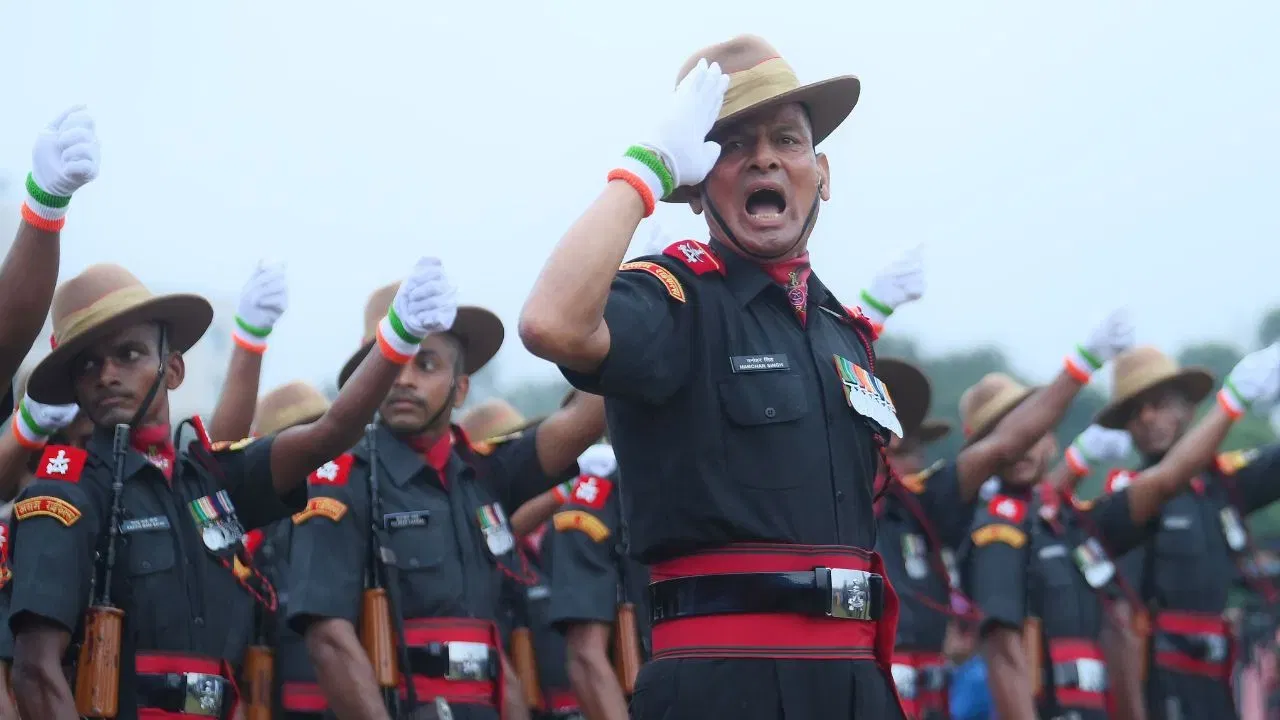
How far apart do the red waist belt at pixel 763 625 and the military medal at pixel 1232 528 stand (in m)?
8.00

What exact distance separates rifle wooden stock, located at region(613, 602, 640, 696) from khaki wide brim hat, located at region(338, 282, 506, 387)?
4.95 ft

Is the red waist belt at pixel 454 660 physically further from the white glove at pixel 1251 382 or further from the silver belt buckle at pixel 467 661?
the white glove at pixel 1251 382

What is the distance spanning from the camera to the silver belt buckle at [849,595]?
4.52m

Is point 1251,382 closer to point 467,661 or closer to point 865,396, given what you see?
point 467,661

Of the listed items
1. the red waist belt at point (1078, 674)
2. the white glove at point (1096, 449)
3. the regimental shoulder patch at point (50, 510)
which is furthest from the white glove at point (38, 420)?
the white glove at point (1096, 449)

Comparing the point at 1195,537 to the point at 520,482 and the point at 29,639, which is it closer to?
the point at 520,482

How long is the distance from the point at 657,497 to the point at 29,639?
298 centimetres

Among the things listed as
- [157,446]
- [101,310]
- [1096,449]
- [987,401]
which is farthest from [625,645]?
[1096,449]

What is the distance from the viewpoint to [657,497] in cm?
455

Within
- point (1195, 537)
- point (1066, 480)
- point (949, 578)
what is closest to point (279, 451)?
point (949, 578)

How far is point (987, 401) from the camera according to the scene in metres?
12.4

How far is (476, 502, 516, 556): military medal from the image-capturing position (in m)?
8.31

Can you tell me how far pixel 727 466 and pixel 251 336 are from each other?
442 cm

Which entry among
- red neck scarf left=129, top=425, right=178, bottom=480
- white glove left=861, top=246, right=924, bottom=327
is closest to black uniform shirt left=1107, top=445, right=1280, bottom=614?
white glove left=861, top=246, right=924, bottom=327
